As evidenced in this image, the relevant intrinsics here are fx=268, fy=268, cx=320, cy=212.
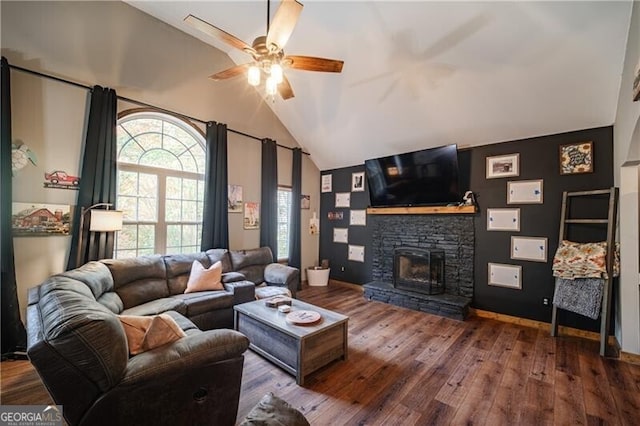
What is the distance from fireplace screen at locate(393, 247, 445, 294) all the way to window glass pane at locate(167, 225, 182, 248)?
12.1ft

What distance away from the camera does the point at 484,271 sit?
4.07 meters

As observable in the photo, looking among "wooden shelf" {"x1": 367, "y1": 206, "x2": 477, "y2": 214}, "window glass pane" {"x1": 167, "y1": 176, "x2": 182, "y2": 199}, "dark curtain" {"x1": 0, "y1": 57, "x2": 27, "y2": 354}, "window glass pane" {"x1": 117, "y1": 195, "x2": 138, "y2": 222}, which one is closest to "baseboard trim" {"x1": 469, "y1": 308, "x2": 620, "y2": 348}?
"wooden shelf" {"x1": 367, "y1": 206, "x2": 477, "y2": 214}

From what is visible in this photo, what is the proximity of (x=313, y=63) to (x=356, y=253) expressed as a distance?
400cm

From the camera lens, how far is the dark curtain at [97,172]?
308 cm

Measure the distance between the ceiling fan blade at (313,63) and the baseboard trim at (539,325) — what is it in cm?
396

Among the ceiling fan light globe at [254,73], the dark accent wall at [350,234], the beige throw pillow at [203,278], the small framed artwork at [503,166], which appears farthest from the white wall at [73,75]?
the small framed artwork at [503,166]

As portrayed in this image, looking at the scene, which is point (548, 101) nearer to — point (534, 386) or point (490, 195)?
point (490, 195)

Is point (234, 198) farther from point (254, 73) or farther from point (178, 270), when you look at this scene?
point (254, 73)

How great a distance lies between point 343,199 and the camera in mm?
5938

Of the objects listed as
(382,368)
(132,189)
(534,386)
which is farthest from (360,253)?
(132,189)

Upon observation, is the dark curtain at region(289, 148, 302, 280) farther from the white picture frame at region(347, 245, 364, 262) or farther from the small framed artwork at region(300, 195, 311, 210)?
the white picture frame at region(347, 245, 364, 262)

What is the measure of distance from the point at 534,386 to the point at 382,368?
1.29 m

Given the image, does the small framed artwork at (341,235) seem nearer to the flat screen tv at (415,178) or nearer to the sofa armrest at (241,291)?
the flat screen tv at (415,178)

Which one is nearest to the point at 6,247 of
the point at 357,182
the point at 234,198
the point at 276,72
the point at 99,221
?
the point at 99,221
